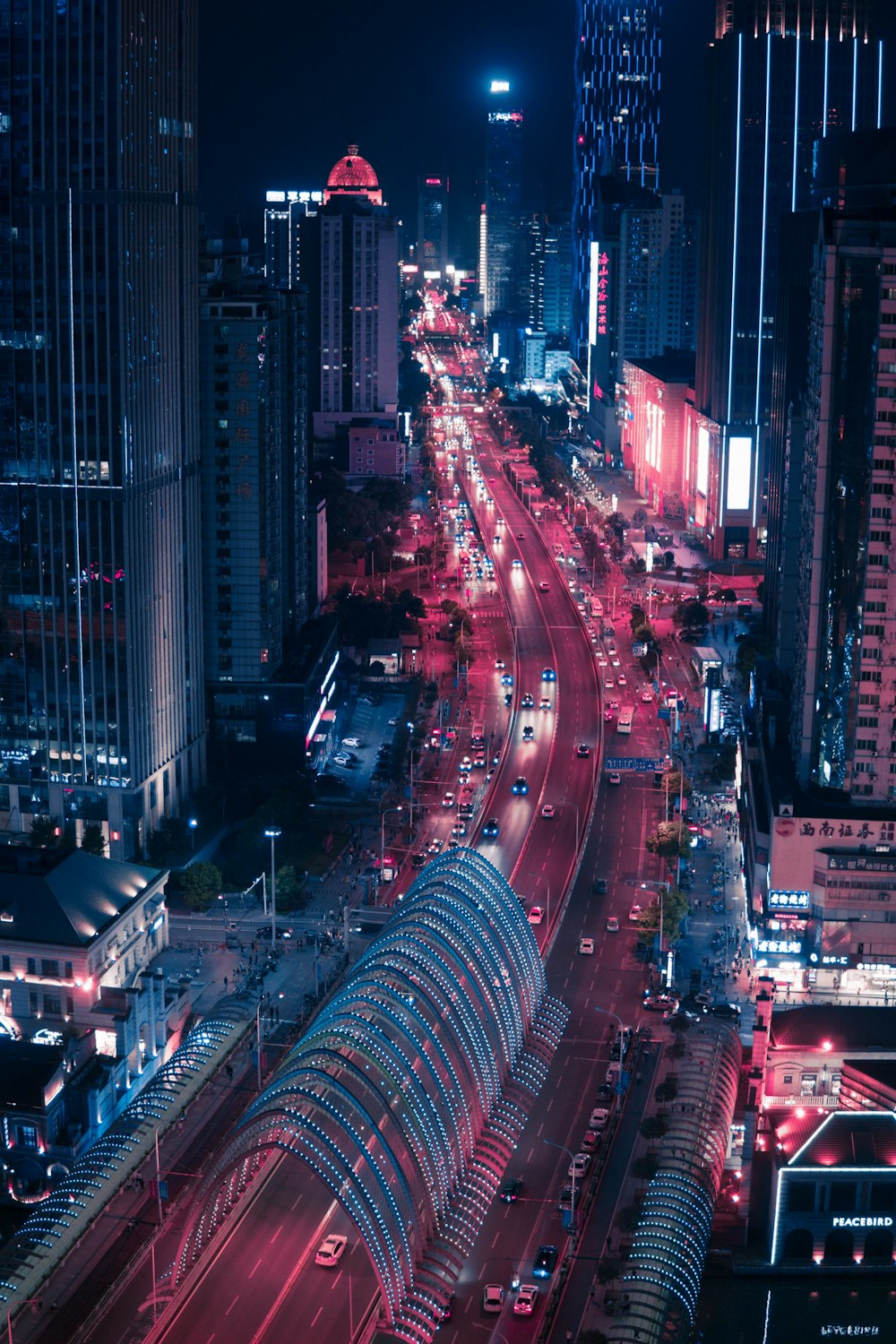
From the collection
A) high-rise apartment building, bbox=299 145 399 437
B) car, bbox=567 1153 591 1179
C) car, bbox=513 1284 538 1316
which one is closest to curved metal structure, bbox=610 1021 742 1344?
car, bbox=567 1153 591 1179

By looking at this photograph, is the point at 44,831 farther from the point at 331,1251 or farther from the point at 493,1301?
the point at 493,1301

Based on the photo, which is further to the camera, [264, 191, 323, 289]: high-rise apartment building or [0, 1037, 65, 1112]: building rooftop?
[264, 191, 323, 289]: high-rise apartment building

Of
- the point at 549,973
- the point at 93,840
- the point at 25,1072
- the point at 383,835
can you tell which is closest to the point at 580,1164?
the point at 549,973

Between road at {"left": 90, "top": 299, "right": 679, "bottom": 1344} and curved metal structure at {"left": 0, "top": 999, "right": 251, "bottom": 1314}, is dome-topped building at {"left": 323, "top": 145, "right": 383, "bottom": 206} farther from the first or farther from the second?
curved metal structure at {"left": 0, "top": 999, "right": 251, "bottom": 1314}

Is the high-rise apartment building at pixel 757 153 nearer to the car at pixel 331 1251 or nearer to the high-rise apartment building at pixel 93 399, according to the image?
the high-rise apartment building at pixel 93 399

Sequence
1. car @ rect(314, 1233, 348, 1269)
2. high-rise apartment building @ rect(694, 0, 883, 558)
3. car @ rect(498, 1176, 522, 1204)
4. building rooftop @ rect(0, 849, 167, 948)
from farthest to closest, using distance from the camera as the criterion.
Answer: high-rise apartment building @ rect(694, 0, 883, 558) < building rooftop @ rect(0, 849, 167, 948) < car @ rect(498, 1176, 522, 1204) < car @ rect(314, 1233, 348, 1269)

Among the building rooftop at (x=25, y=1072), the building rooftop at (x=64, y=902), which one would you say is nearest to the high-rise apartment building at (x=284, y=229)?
the building rooftop at (x=64, y=902)
